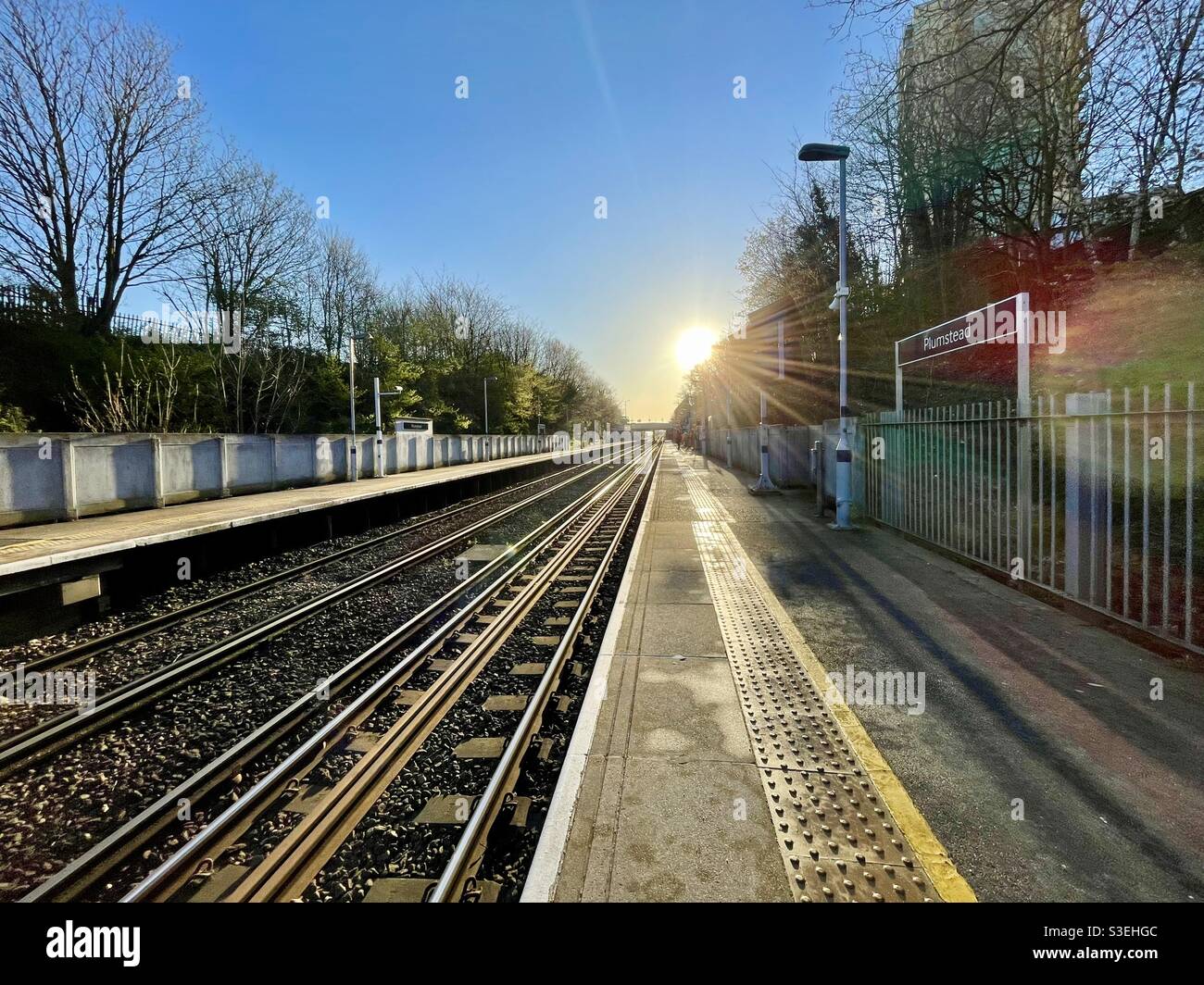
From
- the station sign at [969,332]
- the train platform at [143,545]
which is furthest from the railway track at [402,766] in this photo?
the station sign at [969,332]

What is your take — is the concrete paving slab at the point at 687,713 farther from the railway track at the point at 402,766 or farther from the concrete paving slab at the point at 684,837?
the railway track at the point at 402,766

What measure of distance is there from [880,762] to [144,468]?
1623cm

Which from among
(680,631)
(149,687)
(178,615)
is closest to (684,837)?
(680,631)

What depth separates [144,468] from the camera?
1391 cm

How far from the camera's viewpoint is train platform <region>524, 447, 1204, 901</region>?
99.3 inches

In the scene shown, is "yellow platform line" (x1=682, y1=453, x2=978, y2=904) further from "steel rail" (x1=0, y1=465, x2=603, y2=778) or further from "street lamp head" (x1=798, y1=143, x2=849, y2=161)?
"street lamp head" (x1=798, y1=143, x2=849, y2=161)

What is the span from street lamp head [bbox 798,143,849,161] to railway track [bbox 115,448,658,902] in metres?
10.2

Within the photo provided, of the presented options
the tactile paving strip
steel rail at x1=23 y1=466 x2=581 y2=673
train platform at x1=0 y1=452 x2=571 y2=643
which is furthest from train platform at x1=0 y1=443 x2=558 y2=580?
the tactile paving strip

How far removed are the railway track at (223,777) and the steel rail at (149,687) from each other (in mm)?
1307

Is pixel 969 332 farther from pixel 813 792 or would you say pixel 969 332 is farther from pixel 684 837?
pixel 684 837

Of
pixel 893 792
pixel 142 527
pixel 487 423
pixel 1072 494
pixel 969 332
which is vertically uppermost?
pixel 487 423
